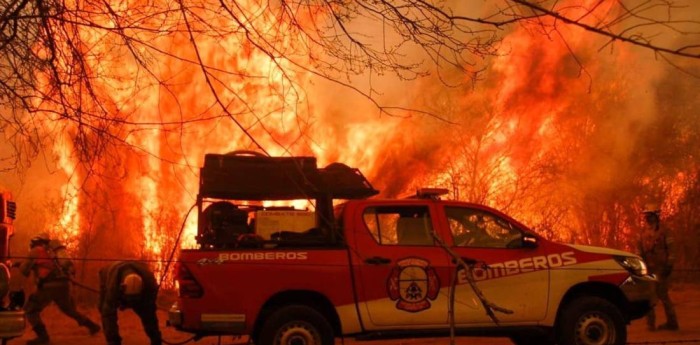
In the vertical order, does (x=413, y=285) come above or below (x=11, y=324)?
above

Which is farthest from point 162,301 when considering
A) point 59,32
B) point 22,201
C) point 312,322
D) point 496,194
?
point 59,32

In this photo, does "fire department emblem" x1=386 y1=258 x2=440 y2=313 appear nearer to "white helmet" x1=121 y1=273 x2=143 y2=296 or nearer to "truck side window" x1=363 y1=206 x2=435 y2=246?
"truck side window" x1=363 y1=206 x2=435 y2=246

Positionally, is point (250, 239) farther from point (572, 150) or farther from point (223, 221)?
point (572, 150)

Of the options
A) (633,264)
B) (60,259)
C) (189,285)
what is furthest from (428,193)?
(60,259)

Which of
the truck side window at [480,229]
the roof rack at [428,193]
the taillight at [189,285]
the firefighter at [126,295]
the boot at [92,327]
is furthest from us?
the boot at [92,327]

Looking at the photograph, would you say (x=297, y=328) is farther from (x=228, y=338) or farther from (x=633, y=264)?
(x=228, y=338)

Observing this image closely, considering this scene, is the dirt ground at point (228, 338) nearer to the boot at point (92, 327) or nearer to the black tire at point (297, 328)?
the boot at point (92, 327)

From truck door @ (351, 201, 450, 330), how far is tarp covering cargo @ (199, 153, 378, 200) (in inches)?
35.7

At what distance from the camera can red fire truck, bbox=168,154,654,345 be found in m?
6.93

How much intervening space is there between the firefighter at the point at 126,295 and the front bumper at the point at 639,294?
4958 mm

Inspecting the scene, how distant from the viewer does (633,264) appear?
773cm

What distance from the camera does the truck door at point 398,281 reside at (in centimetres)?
715

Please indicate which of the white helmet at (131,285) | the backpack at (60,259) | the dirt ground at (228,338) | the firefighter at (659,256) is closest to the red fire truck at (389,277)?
the white helmet at (131,285)

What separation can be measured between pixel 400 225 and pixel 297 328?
1476mm
